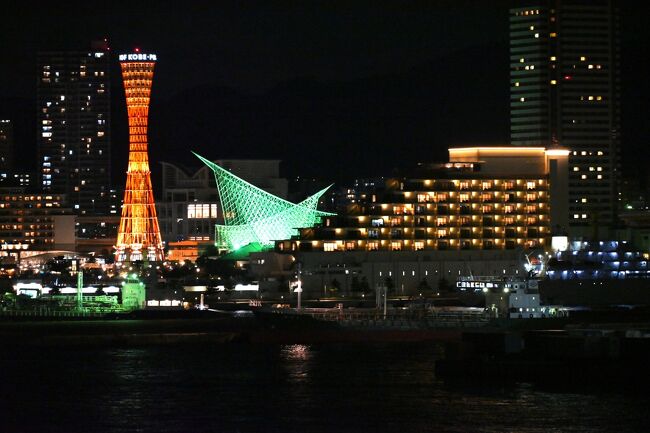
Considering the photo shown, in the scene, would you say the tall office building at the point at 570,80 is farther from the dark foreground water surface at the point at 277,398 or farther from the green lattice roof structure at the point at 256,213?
the dark foreground water surface at the point at 277,398

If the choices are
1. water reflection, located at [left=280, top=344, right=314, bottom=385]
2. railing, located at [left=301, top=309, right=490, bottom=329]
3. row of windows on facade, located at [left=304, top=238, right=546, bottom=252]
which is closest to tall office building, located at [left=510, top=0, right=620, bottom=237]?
row of windows on facade, located at [left=304, top=238, right=546, bottom=252]

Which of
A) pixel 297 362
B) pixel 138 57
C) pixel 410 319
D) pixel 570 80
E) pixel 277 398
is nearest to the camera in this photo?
pixel 277 398

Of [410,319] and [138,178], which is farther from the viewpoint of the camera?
[138,178]

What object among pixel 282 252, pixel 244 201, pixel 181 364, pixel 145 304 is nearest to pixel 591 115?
pixel 244 201

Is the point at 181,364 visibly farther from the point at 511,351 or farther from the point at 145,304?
the point at 145,304

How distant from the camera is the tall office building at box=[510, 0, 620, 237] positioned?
506 ft

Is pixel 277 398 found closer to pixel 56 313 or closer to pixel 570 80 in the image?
pixel 56 313

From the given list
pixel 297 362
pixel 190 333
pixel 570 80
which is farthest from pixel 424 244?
pixel 570 80

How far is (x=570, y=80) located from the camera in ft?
509

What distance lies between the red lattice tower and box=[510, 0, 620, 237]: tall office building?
49275 millimetres

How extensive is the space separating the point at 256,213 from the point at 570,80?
46.4 m

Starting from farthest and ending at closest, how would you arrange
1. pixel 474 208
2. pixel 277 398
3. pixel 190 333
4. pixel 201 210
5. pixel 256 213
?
1. pixel 201 210
2. pixel 256 213
3. pixel 474 208
4. pixel 190 333
5. pixel 277 398

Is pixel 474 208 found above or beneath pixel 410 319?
above

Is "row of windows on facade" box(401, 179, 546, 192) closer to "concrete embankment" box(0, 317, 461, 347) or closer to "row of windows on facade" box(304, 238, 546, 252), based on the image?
"row of windows on facade" box(304, 238, 546, 252)
